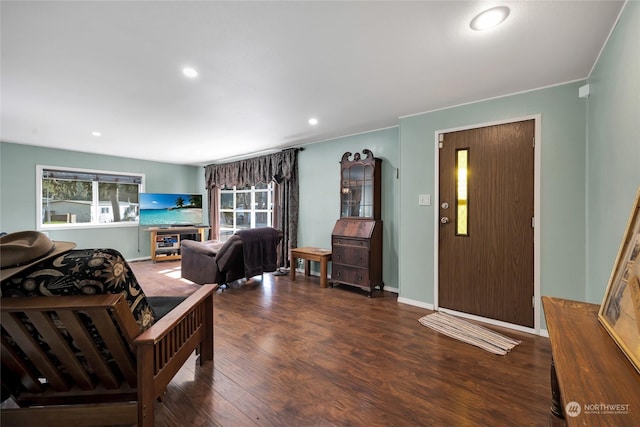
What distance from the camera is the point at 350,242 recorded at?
147 inches

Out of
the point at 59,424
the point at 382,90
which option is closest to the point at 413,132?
the point at 382,90

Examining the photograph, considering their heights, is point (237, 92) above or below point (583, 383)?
above

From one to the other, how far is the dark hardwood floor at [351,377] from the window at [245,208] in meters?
2.97

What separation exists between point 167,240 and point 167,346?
5253 mm

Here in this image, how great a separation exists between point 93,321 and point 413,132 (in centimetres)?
321

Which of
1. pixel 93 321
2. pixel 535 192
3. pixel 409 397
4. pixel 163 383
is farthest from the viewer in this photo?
pixel 535 192

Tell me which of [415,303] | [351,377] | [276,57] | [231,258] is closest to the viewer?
[351,377]

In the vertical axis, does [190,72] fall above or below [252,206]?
above

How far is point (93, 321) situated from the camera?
1.11 meters

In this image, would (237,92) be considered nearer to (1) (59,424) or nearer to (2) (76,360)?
(2) (76,360)

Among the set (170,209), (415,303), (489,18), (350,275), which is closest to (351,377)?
(415,303)

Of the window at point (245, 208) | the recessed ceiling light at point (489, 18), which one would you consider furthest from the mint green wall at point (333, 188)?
the recessed ceiling light at point (489, 18)

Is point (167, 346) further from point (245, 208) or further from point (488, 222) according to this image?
point (245, 208)

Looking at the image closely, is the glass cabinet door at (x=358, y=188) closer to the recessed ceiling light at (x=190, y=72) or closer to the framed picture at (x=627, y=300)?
the recessed ceiling light at (x=190, y=72)
